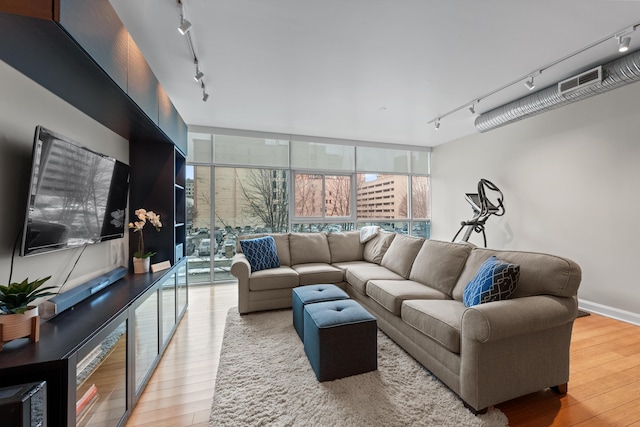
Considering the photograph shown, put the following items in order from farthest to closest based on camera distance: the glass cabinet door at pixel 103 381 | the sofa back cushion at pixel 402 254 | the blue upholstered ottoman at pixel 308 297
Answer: the sofa back cushion at pixel 402 254 → the blue upholstered ottoman at pixel 308 297 → the glass cabinet door at pixel 103 381

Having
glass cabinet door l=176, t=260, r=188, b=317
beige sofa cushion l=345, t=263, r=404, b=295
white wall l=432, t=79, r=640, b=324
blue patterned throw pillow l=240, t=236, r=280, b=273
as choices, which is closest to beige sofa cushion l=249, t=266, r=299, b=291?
blue patterned throw pillow l=240, t=236, r=280, b=273

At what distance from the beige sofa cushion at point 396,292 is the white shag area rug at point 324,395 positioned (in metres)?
0.39

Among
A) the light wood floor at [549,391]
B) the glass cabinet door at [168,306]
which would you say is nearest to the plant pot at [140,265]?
the glass cabinet door at [168,306]

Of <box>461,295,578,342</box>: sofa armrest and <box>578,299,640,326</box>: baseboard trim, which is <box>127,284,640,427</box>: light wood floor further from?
<box>461,295,578,342</box>: sofa armrest

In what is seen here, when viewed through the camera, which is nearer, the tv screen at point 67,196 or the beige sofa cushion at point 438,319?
the tv screen at point 67,196

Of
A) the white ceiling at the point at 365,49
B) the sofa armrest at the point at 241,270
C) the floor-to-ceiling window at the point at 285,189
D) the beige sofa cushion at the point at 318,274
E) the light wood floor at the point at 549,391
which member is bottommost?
the light wood floor at the point at 549,391

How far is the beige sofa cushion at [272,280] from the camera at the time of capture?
10.1 feet

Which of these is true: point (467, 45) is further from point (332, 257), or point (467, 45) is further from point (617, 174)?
point (332, 257)

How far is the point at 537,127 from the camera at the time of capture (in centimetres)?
386

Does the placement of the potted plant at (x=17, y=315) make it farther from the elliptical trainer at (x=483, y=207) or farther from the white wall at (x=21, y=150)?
the elliptical trainer at (x=483, y=207)

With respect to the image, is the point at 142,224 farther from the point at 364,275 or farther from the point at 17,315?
the point at 364,275

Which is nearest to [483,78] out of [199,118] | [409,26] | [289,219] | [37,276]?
[409,26]

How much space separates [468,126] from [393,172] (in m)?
1.69

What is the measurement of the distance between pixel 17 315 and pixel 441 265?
2839 mm
